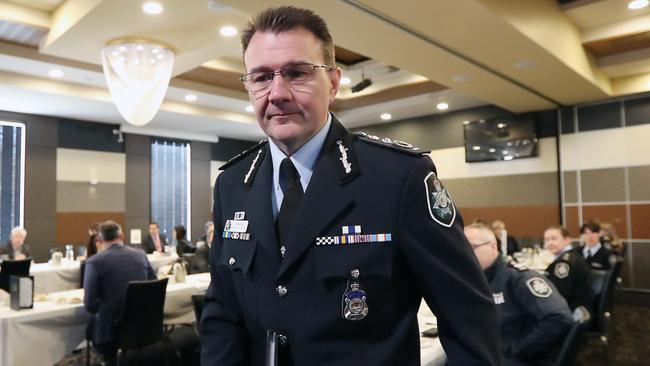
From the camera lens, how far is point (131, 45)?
17.3 ft

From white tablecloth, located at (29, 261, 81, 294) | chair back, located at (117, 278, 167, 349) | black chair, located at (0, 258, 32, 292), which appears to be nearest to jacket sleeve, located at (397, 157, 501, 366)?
chair back, located at (117, 278, 167, 349)

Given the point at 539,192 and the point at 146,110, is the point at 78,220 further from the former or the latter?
the point at 539,192

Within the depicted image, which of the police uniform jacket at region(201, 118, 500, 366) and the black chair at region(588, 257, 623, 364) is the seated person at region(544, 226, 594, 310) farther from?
the police uniform jacket at region(201, 118, 500, 366)

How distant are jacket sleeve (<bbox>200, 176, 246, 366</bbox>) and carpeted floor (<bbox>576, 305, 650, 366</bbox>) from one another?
3960 mm

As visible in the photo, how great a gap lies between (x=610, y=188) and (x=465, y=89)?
131 inches

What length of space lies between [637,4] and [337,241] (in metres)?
6.16

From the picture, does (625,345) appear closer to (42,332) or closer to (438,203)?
(438,203)

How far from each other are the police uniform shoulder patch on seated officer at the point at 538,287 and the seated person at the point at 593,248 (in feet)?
11.3

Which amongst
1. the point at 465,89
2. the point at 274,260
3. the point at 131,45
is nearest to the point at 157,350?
the point at 131,45

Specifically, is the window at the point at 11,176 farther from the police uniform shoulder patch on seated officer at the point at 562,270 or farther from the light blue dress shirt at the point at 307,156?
the light blue dress shirt at the point at 307,156

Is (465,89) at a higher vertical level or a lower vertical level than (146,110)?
higher

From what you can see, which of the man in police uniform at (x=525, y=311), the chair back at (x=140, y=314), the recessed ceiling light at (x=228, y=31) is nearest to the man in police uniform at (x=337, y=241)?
the man in police uniform at (x=525, y=311)

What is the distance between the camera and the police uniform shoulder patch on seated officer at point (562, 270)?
3809mm

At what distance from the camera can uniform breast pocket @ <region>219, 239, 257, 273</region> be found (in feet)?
3.58
